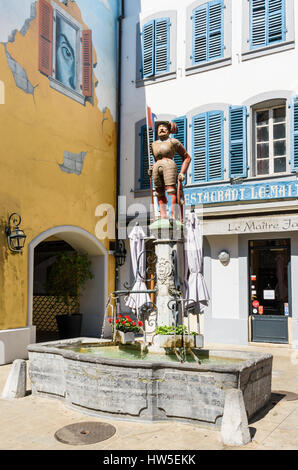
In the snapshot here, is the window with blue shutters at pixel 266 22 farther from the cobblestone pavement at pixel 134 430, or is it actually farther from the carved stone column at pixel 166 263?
the cobblestone pavement at pixel 134 430

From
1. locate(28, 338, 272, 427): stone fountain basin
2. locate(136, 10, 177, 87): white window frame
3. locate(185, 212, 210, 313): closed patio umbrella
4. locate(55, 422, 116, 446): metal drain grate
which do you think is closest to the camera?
locate(55, 422, 116, 446): metal drain grate

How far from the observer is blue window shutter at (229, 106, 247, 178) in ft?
38.1

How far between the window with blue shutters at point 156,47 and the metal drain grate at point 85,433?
33.9 ft

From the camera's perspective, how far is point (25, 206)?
33.8ft

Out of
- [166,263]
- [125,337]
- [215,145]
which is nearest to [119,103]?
[215,145]

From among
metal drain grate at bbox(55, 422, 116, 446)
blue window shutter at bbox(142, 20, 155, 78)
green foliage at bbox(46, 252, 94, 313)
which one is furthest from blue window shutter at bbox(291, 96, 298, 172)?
metal drain grate at bbox(55, 422, 116, 446)

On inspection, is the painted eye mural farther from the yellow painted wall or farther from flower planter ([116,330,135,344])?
flower planter ([116,330,135,344])

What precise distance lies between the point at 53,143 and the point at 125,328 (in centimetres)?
526

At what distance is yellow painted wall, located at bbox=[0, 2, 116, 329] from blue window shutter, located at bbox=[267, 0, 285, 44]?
15.3 ft

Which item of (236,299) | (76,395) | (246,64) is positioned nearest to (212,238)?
(236,299)

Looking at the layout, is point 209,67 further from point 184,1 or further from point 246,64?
point 184,1

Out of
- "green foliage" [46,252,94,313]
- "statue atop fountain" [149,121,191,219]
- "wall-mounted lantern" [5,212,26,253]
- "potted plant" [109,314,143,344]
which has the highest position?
"statue atop fountain" [149,121,191,219]

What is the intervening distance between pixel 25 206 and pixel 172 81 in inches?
221

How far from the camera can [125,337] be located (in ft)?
25.6
